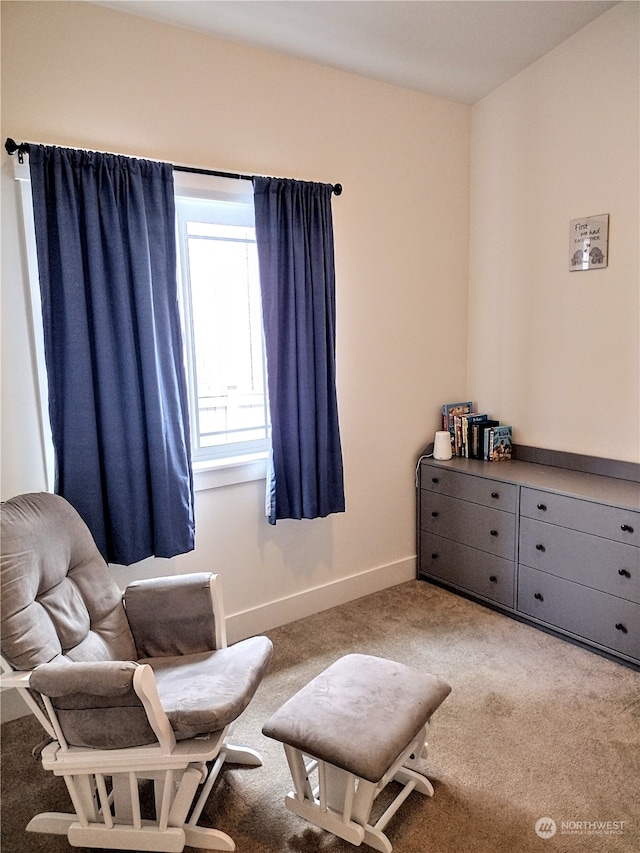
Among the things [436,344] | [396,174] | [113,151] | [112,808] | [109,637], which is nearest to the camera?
[112,808]

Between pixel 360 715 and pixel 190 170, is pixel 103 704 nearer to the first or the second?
pixel 360 715

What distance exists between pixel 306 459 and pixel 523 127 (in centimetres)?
213

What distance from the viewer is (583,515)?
2.55m

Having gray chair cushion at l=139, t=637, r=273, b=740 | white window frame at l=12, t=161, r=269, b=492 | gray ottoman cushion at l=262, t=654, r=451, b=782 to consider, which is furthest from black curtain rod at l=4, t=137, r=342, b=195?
gray ottoman cushion at l=262, t=654, r=451, b=782

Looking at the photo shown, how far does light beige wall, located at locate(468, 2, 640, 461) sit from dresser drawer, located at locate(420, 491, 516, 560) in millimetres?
550

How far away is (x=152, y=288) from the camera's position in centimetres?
226

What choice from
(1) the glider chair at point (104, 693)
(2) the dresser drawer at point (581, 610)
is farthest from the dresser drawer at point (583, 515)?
(1) the glider chair at point (104, 693)

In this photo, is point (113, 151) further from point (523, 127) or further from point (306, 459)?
point (523, 127)

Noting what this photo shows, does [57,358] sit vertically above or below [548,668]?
above

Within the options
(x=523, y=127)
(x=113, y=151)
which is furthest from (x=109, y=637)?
(x=523, y=127)

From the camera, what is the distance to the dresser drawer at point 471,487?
2877 mm

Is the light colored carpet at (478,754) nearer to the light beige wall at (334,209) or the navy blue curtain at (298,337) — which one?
the light beige wall at (334,209)

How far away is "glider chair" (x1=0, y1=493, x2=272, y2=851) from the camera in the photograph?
1.53m

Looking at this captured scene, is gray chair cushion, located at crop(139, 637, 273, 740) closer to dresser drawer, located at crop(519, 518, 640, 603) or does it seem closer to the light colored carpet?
the light colored carpet
